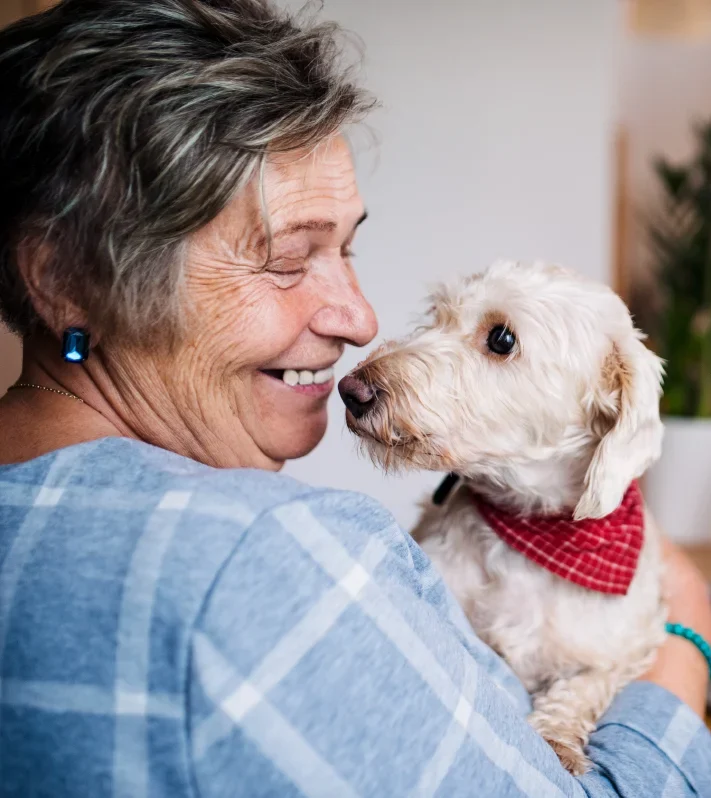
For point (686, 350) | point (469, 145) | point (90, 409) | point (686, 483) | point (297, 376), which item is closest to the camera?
point (90, 409)

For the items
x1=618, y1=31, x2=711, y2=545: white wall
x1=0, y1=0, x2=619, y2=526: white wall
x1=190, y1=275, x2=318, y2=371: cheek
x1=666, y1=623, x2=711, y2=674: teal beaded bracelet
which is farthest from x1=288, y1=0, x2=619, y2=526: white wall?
x1=618, y1=31, x2=711, y2=545: white wall

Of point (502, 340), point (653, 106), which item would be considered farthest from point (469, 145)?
point (653, 106)

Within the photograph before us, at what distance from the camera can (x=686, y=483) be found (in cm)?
375

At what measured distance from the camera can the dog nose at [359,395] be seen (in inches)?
46.4

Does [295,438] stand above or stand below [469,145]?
below

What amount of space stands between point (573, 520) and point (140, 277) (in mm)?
666

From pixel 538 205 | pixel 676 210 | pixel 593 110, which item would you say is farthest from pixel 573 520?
pixel 676 210

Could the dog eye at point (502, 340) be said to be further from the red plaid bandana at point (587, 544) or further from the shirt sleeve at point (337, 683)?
the shirt sleeve at point (337, 683)

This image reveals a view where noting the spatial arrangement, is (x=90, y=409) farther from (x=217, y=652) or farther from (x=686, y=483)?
(x=686, y=483)

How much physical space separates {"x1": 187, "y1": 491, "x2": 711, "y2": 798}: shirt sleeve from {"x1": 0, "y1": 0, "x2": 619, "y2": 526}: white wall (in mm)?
1627

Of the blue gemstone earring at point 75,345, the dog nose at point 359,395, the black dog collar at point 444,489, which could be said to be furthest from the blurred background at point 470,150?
the blue gemstone earring at point 75,345

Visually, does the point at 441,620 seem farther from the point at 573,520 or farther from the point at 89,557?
the point at 573,520

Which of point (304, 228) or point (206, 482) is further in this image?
point (304, 228)

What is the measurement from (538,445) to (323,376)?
1.08 ft
